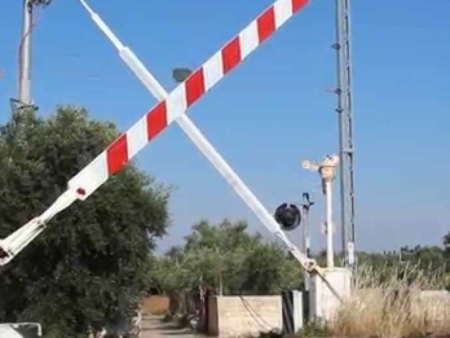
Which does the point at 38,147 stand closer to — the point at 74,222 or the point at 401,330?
the point at 74,222

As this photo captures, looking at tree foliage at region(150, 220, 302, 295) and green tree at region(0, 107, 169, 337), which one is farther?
tree foliage at region(150, 220, 302, 295)

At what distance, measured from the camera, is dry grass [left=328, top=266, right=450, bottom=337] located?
51.3 ft

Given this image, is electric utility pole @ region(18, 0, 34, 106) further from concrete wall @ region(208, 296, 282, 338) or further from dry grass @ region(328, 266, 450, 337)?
concrete wall @ region(208, 296, 282, 338)

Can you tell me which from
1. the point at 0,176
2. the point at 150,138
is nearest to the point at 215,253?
the point at 0,176

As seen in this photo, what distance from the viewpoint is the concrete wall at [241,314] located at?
32.5 m

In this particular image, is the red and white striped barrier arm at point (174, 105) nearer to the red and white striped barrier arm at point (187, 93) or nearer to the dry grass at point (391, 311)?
the red and white striped barrier arm at point (187, 93)

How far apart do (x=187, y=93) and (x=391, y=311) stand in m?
8.83

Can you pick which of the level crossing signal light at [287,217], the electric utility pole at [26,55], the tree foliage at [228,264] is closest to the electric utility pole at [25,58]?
the electric utility pole at [26,55]

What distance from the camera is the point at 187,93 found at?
8.18 metres

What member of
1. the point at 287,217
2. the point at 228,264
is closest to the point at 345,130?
the point at 287,217

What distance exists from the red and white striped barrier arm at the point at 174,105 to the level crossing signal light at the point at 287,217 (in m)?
9.59

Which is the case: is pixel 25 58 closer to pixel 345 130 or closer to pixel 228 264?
pixel 345 130

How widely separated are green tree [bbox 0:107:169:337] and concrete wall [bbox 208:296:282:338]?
15579 millimetres

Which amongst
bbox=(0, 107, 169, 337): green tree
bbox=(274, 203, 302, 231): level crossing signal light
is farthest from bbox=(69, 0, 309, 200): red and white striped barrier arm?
bbox=(274, 203, 302, 231): level crossing signal light
